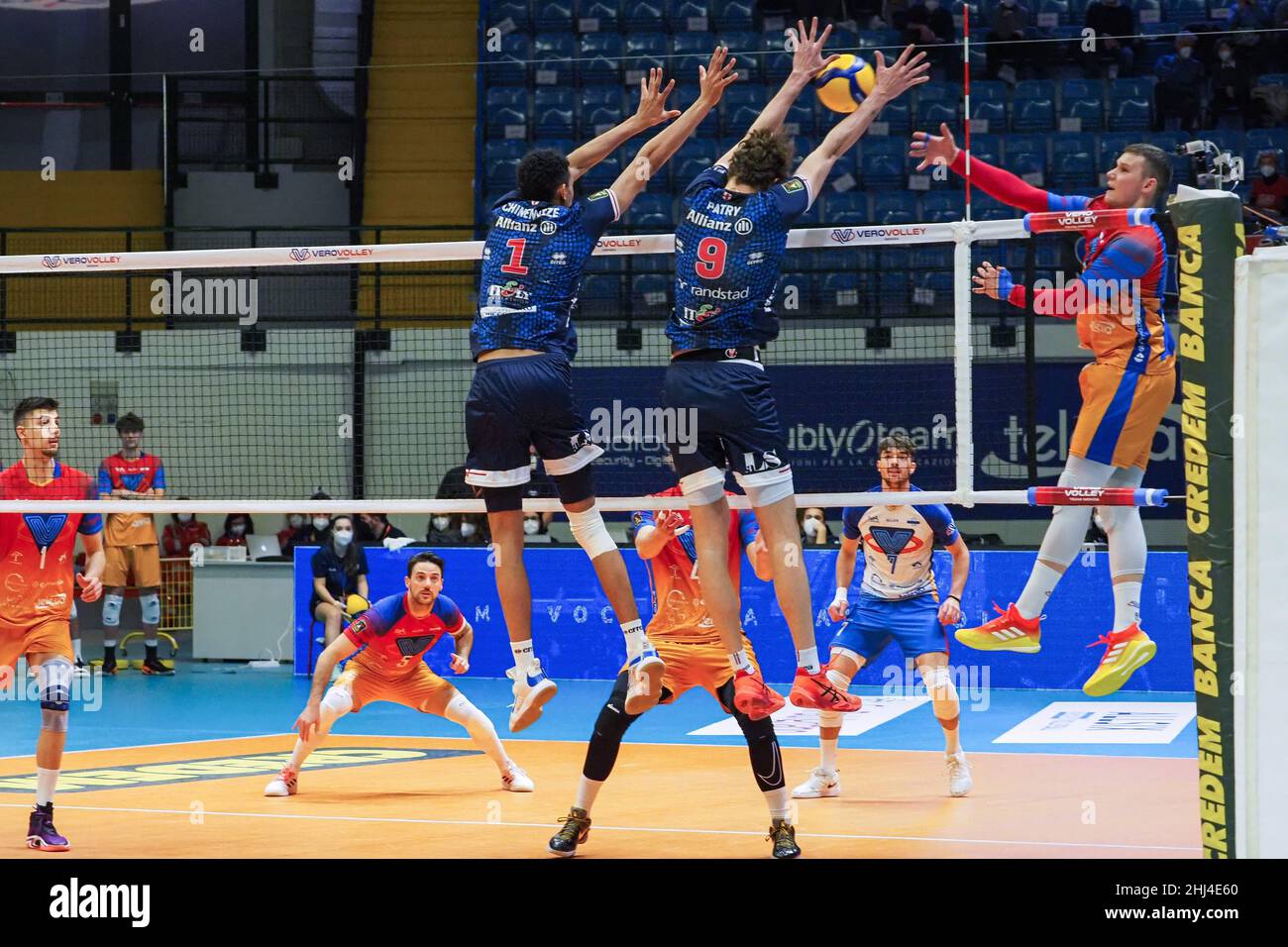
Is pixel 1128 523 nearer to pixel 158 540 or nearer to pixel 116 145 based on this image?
pixel 158 540

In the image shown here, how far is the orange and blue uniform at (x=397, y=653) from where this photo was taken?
38.5ft

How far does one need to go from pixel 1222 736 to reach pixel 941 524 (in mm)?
5445

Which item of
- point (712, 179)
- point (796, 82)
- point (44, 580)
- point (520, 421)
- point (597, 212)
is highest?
point (796, 82)

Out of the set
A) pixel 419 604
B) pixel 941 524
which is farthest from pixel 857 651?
pixel 419 604

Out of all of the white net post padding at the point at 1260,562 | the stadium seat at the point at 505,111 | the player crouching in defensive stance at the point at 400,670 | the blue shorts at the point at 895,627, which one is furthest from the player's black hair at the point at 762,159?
the stadium seat at the point at 505,111

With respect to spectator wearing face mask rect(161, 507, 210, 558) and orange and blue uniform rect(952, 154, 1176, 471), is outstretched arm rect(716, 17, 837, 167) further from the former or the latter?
spectator wearing face mask rect(161, 507, 210, 558)

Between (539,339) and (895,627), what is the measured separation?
444cm

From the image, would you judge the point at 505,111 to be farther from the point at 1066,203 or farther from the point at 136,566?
the point at 1066,203

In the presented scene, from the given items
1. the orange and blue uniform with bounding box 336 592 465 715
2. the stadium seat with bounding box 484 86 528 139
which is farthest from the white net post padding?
the stadium seat with bounding box 484 86 528 139

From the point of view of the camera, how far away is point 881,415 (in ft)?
57.8

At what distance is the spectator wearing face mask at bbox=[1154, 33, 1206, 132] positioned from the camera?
19422 mm

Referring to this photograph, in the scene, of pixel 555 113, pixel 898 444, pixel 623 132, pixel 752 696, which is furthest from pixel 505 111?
pixel 752 696

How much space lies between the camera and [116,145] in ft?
75.0

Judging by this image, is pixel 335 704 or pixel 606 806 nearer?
pixel 606 806
